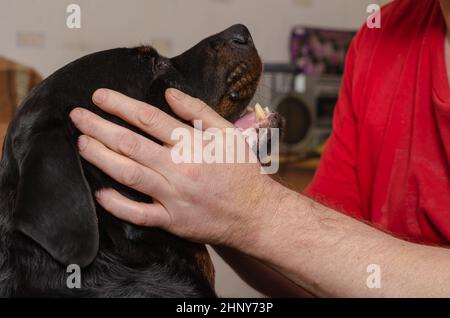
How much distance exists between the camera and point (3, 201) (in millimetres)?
1091

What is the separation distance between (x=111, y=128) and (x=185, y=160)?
0.49ft

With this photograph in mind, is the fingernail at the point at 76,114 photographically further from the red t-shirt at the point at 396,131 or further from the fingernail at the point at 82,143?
the red t-shirt at the point at 396,131

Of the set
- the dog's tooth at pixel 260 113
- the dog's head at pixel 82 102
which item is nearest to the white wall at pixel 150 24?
the dog's head at pixel 82 102

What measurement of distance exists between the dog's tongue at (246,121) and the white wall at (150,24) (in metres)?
1.80

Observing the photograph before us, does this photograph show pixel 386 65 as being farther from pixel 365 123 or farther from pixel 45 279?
pixel 45 279

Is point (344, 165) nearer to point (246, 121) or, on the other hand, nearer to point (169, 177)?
point (246, 121)

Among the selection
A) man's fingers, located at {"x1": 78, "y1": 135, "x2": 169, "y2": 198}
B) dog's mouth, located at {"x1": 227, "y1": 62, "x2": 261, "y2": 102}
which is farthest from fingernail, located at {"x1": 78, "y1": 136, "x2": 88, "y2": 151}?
dog's mouth, located at {"x1": 227, "y1": 62, "x2": 261, "y2": 102}

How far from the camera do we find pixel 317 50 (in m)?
3.48

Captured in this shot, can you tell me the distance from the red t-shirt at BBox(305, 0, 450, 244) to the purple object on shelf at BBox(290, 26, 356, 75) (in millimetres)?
1698

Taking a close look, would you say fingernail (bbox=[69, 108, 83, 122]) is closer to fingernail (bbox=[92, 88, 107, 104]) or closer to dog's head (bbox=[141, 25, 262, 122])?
fingernail (bbox=[92, 88, 107, 104])

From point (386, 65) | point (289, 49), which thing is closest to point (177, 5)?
point (289, 49)

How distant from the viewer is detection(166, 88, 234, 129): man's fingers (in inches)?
42.4

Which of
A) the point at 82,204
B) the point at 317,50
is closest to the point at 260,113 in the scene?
the point at 82,204

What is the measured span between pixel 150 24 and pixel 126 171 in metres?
2.17
